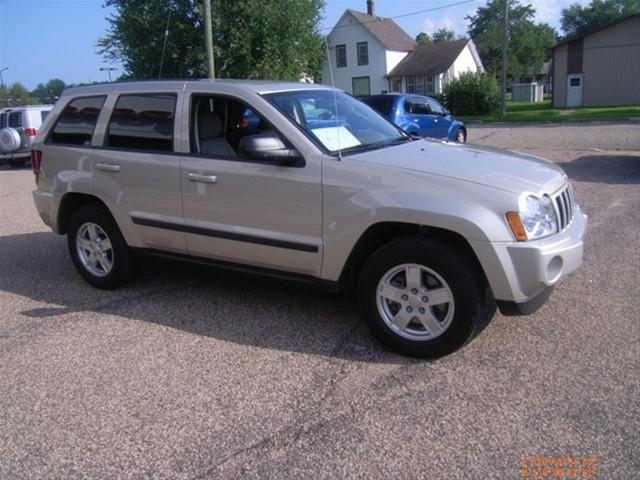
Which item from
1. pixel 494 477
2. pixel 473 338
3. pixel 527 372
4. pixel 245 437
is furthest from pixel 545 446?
pixel 245 437

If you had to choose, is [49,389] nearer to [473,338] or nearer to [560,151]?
[473,338]

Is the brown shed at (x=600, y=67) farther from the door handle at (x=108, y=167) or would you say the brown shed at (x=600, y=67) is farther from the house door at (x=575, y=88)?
Answer: the door handle at (x=108, y=167)

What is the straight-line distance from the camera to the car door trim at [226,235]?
4086 mm

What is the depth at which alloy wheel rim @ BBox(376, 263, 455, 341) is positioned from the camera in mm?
3697

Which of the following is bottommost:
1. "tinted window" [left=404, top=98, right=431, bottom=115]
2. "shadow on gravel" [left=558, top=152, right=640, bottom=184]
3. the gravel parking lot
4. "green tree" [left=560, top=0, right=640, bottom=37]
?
the gravel parking lot

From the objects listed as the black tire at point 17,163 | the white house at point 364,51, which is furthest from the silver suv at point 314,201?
the white house at point 364,51

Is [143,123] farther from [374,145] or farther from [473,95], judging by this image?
[473,95]

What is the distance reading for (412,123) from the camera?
14.3 meters

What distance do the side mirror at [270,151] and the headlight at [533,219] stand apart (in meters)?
1.44

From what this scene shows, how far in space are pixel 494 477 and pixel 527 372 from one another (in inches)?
41.9

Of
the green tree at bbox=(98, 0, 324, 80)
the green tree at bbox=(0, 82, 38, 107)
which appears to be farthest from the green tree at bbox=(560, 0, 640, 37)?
the green tree at bbox=(0, 82, 38, 107)

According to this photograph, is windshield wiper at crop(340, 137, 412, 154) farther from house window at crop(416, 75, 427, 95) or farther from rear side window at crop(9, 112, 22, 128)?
house window at crop(416, 75, 427, 95)

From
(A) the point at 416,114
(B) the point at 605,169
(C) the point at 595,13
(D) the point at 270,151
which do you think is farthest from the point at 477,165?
(C) the point at 595,13

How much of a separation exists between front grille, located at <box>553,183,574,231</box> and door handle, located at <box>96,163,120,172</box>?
3424 mm
